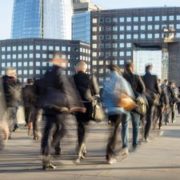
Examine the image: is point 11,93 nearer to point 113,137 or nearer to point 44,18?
point 113,137

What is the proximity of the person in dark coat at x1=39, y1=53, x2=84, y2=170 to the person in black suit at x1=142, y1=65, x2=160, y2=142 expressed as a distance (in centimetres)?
474

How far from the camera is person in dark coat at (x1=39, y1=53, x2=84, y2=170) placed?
948 centimetres

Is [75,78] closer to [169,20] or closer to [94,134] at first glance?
[94,134]

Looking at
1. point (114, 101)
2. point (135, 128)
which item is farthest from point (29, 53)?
point (114, 101)

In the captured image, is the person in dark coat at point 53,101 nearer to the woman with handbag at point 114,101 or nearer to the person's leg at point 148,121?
the woman with handbag at point 114,101

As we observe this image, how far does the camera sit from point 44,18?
13150 centimetres

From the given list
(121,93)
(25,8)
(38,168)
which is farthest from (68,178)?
(25,8)

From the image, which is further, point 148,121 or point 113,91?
point 148,121

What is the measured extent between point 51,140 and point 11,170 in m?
0.80

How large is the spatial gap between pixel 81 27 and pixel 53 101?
415 feet

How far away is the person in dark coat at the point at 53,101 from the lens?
9.48 meters

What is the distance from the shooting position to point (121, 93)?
10.5 meters

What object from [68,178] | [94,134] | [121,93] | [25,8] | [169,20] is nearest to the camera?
[68,178]

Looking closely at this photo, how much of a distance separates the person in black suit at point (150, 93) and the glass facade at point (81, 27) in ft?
365
